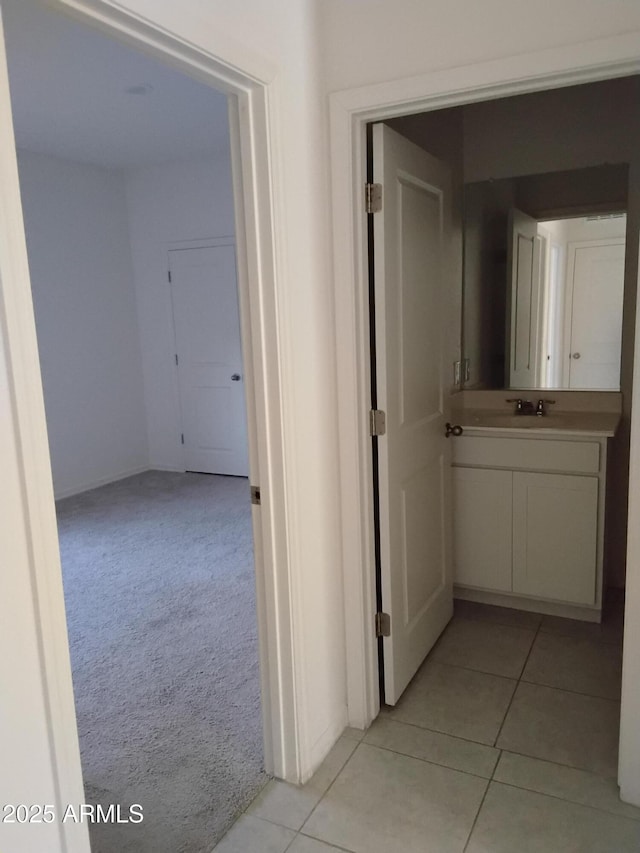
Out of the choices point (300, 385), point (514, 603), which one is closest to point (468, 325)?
point (514, 603)

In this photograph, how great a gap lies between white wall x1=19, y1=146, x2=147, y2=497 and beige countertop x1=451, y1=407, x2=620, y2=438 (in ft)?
10.7

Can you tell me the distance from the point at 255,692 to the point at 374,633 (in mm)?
570

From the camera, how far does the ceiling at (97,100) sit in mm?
2811

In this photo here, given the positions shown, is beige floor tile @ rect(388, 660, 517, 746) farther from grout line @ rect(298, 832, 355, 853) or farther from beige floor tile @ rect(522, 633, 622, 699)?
grout line @ rect(298, 832, 355, 853)

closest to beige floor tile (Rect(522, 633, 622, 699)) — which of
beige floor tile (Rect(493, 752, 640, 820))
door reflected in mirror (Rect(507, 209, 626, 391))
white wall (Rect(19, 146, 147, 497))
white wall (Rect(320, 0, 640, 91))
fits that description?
beige floor tile (Rect(493, 752, 640, 820))

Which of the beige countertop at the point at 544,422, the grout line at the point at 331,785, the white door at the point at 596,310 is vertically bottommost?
the grout line at the point at 331,785

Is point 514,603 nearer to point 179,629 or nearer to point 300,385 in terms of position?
point 179,629

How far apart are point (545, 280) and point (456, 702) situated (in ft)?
6.51

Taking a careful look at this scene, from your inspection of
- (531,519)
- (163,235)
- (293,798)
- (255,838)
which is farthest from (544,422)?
(163,235)

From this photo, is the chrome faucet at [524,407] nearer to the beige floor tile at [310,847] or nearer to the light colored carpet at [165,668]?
the light colored carpet at [165,668]

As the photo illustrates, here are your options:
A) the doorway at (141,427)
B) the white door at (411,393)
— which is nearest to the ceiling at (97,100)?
the doorway at (141,427)

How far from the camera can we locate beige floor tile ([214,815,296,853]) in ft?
5.59

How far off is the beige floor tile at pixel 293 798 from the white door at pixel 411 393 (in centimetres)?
37

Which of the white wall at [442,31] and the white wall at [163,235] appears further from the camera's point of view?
the white wall at [163,235]
